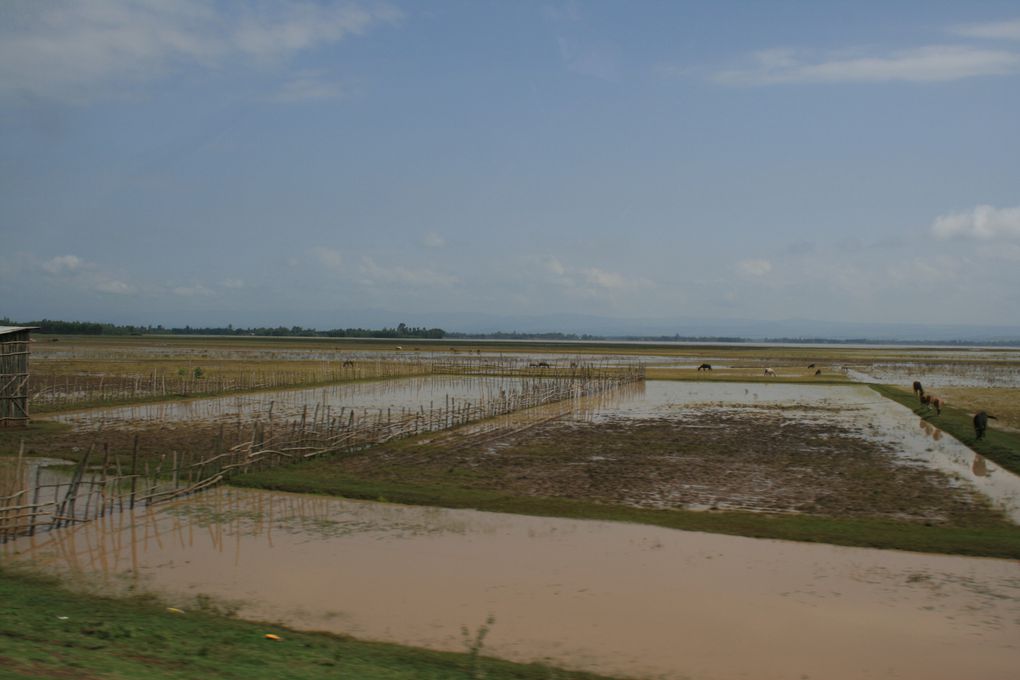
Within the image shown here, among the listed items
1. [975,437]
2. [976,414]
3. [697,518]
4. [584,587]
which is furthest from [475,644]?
[976,414]

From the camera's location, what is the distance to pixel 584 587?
314 inches

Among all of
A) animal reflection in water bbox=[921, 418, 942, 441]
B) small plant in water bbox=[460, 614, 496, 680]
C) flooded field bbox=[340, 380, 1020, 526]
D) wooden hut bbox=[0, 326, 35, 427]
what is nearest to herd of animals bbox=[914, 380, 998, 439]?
flooded field bbox=[340, 380, 1020, 526]

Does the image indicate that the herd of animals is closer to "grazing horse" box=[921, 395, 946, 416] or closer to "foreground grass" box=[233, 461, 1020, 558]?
"grazing horse" box=[921, 395, 946, 416]

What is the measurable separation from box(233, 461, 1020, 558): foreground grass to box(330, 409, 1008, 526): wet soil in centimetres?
55

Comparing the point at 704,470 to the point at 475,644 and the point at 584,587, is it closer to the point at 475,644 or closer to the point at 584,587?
the point at 584,587

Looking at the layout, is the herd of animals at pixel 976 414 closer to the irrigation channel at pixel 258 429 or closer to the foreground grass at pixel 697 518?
the foreground grass at pixel 697 518

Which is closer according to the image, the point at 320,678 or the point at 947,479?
the point at 320,678

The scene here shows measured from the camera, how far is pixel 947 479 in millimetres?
14016

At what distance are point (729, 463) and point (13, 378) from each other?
53.4 ft

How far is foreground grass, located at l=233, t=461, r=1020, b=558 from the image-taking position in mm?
9641

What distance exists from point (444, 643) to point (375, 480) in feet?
23.1

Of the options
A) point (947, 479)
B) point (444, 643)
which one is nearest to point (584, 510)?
point (444, 643)

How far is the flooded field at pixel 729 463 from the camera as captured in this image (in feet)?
39.8

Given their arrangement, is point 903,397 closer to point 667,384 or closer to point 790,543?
point 667,384
